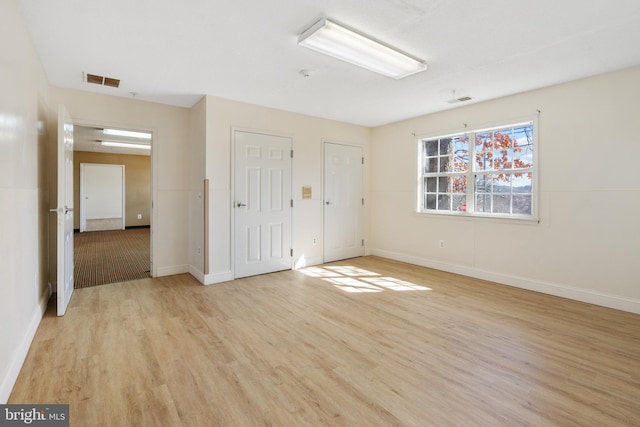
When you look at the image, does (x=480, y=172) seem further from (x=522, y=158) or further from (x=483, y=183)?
(x=522, y=158)

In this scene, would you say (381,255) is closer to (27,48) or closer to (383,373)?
(383,373)

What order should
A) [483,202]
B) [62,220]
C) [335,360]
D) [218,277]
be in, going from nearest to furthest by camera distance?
1. [335,360]
2. [62,220]
3. [218,277]
4. [483,202]

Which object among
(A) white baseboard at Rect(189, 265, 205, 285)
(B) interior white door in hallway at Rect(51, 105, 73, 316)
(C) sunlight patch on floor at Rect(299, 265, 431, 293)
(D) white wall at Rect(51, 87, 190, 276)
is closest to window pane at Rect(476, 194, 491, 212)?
(C) sunlight patch on floor at Rect(299, 265, 431, 293)

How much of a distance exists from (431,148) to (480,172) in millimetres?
988

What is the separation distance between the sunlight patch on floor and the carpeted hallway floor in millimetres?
2671

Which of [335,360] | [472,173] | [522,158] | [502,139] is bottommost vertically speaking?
[335,360]

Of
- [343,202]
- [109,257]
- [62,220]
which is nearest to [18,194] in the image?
[62,220]

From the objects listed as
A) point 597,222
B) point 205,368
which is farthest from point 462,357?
point 597,222

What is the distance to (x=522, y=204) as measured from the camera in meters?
4.19

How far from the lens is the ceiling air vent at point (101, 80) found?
140 inches

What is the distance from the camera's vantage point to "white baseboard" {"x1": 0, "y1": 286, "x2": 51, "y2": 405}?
1.82 m

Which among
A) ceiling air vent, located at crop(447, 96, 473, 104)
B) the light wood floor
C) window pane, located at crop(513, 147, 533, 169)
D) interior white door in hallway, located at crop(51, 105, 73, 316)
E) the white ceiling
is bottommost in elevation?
the light wood floor

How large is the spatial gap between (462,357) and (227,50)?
131 inches

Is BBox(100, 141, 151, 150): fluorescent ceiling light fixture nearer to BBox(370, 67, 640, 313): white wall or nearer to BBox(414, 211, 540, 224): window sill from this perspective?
BBox(414, 211, 540, 224): window sill
